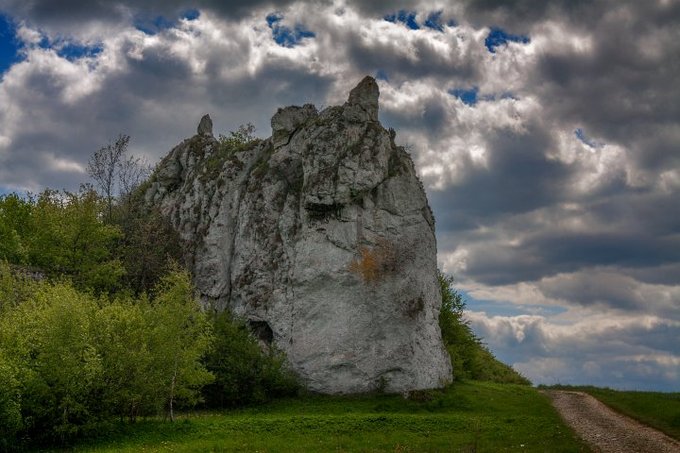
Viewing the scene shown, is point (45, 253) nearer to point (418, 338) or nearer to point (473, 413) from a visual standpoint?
point (418, 338)

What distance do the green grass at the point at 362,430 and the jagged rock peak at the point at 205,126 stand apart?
45.0m

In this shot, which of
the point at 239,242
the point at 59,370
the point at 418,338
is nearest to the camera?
the point at 59,370

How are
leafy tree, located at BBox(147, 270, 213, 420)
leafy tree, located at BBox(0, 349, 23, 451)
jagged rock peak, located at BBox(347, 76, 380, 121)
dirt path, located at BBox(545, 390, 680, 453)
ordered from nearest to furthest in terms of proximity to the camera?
dirt path, located at BBox(545, 390, 680, 453) → leafy tree, located at BBox(0, 349, 23, 451) → leafy tree, located at BBox(147, 270, 213, 420) → jagged rock peak, located at BBox(347, 76, 380, 121)

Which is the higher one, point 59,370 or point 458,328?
point 458,328

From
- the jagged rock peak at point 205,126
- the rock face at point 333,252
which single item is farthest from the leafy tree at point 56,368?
the jagged rock peak at point 205,126

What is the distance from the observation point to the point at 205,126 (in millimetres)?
83500

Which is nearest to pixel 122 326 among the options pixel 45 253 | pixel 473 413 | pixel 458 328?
pixel 473 413

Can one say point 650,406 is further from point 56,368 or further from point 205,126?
point 205,126

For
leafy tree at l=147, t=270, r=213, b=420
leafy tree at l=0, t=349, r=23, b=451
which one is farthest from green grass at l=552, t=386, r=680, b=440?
leafy tree at l=0, t=349, r=23, b=451

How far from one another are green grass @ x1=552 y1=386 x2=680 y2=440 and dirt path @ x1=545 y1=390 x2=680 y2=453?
693mm

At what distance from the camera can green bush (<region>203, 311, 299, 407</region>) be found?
4991cm

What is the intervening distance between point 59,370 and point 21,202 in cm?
5896

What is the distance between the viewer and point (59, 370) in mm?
37250

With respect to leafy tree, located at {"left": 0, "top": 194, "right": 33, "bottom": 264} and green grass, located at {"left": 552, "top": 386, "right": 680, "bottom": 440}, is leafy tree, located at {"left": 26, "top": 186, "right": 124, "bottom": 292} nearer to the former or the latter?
leafy tree, located at {"left": 0, "top": 194, "right": 33, "bottom": 264}
